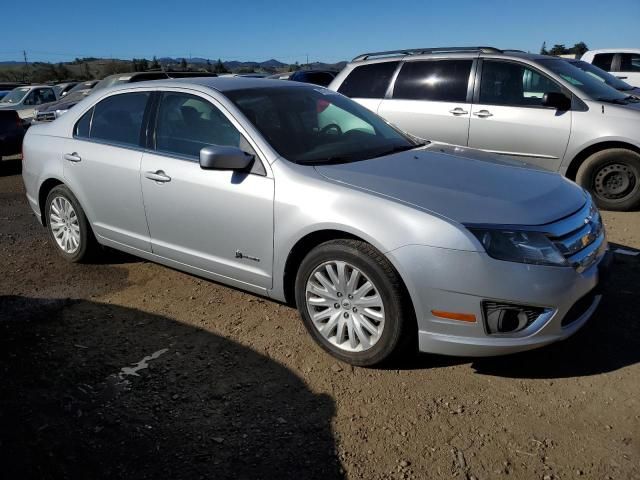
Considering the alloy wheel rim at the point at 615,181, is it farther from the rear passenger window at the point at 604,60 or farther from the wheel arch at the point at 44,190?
the rear passenger window at the point at 604,60

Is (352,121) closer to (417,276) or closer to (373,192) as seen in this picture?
(373,192)

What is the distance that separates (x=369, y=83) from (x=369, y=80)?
42 mm

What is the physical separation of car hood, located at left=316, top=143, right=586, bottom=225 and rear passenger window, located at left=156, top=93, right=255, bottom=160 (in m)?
0.78

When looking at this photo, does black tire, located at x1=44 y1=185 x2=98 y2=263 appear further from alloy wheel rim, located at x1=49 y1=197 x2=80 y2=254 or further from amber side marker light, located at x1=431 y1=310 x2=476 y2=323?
amber side marker light, located at x1=431 y1=310 x2=476 y2=323

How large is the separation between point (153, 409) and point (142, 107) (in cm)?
238

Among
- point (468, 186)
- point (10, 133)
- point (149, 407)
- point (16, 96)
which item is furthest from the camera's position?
point (16, 96)

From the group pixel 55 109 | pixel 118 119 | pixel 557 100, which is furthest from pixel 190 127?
pixel 55 109

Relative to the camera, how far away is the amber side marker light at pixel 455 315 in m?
2.77

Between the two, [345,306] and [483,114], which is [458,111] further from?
[345,306]

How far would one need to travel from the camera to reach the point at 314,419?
2727 millimetres

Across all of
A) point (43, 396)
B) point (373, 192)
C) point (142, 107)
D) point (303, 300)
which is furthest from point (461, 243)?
point (142, 107)

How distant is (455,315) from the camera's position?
2791 mm

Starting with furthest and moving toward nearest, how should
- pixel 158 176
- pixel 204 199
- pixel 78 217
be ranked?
pixel 78 217 < pixel 158 176 < pixel 204 199

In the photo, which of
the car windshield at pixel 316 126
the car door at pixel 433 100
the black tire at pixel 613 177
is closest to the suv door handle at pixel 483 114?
the car door at pixel 433 100
